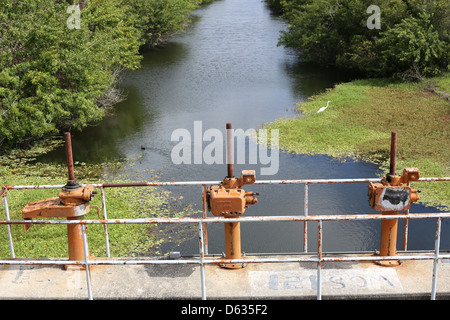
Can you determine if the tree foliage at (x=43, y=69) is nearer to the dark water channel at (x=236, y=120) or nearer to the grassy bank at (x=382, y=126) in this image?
the dark water channel at (x=236, y=120)

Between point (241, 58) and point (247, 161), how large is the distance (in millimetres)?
18220

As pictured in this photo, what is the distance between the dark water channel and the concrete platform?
16.5 feet

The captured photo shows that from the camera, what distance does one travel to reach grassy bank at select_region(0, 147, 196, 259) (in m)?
13.2

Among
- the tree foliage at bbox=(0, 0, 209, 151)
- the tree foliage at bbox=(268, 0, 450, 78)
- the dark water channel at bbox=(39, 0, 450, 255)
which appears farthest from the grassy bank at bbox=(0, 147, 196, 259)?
the tree foliage at bbox=(268, 0, 450, 78)

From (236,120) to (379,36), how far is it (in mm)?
11074

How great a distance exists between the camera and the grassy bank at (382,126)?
18.9m

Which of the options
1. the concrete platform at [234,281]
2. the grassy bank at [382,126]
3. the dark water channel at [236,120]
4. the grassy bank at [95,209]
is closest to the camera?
the concrete platform at [234,281]

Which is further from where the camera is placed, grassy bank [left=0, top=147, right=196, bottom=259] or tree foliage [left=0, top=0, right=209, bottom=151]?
tree foliage [left=0, top=0, right=209, bottom=151]

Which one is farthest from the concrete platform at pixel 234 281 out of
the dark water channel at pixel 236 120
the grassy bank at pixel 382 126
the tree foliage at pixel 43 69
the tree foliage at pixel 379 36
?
the tree foliage at pixel 379 36

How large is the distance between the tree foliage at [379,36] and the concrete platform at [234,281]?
21.4 meters

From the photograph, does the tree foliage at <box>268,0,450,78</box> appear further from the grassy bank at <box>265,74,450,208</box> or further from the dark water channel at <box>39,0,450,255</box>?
the dark water channel at <box>39,0,450,255</box>

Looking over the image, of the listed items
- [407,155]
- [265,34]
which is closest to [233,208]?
[407,155]
